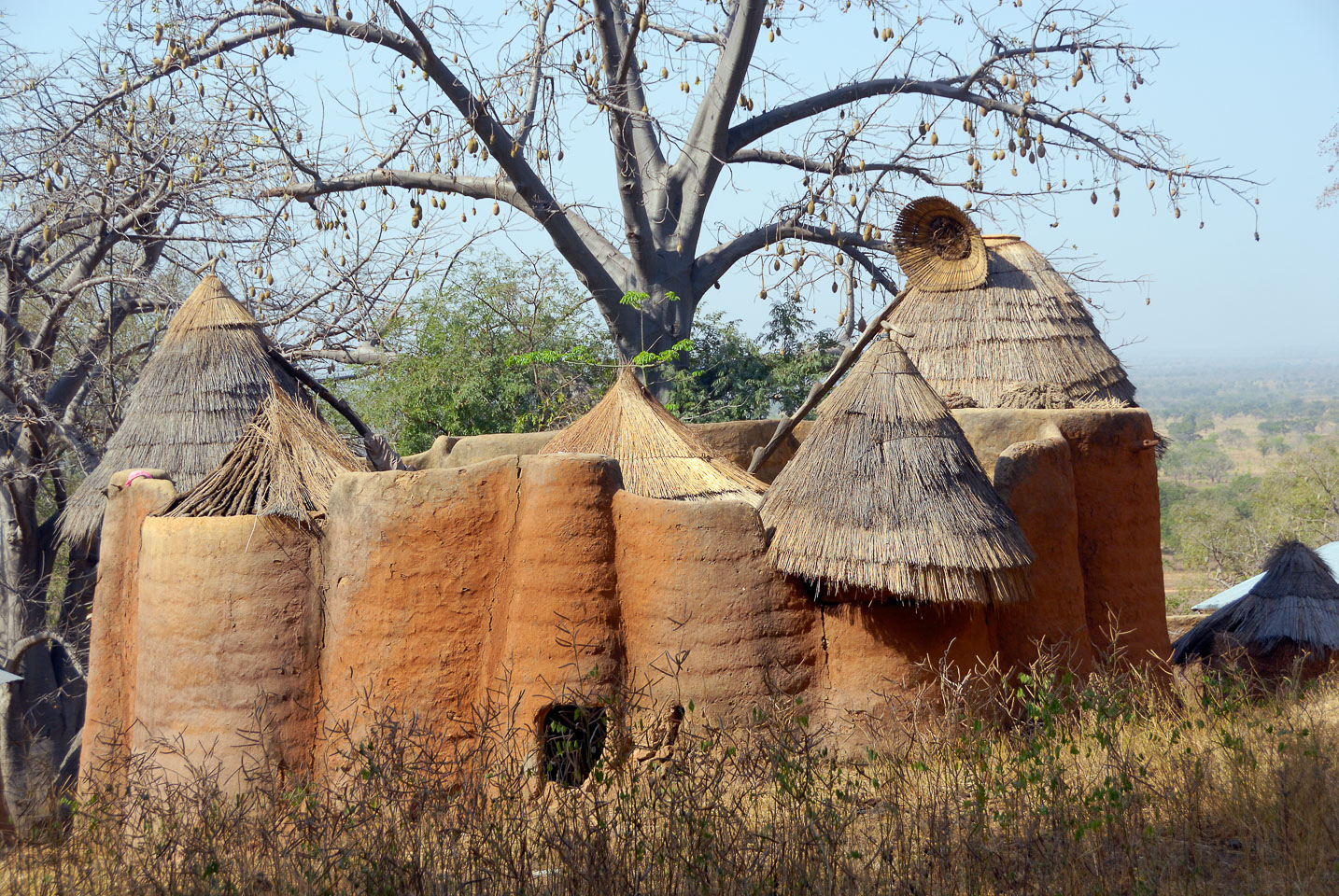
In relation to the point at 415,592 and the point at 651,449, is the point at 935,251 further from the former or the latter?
the point at 415,592

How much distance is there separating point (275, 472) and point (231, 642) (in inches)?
38.9

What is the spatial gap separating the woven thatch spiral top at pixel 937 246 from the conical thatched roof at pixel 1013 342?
11 centimetres

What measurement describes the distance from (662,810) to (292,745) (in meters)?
2.64

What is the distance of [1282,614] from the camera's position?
30.2 feet

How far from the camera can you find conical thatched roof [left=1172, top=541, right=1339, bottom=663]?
9008mm

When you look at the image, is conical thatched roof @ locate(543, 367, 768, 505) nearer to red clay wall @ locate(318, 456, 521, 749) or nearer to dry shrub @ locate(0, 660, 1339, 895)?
red clay wall @ locate(318, 456, 521, 749)

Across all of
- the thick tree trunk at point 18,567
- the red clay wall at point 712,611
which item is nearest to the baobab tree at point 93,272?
the thick tree trunk at point 18,567

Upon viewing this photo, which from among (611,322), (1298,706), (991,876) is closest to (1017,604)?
(1298,706)

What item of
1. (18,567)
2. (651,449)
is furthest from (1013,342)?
(18,567)

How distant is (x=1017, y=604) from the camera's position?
678 centimetres

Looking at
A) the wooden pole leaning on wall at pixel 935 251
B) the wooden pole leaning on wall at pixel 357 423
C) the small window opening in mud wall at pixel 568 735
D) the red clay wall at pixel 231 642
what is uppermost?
the wooden pole leaning on wall at pixel 935 251

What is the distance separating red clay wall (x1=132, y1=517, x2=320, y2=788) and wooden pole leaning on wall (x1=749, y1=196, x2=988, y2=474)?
11.1 feet

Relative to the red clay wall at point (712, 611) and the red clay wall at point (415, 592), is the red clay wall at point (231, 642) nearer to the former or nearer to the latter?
the red clay wall at point (415, 592)

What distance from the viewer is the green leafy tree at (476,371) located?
12.6 metres
